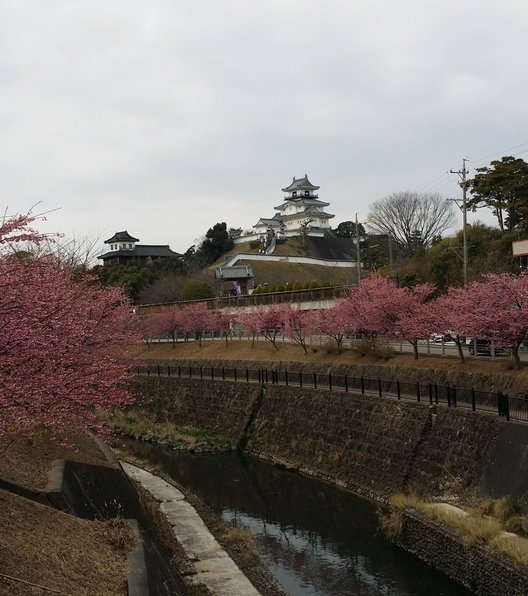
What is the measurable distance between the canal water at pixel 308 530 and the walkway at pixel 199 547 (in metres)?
1.45

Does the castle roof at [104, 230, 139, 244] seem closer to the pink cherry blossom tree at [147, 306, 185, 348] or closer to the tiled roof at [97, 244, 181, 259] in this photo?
the tiled roof at [97, 244, 181, 259]

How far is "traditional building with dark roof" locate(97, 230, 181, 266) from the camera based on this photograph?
90.5m

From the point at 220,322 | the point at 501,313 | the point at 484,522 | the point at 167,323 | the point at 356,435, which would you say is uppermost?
the point at 501,313

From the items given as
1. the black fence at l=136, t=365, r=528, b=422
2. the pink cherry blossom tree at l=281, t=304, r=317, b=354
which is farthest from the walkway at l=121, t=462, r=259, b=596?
the pink cherry blossom tree at l=281, t=304, r=317, b=354

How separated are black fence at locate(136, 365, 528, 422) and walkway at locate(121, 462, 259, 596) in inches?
328

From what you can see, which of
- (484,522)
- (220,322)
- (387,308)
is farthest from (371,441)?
(220,322)

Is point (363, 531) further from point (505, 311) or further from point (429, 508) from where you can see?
point (505, 311)

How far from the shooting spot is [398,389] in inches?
864

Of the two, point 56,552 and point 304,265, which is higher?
point 304,265

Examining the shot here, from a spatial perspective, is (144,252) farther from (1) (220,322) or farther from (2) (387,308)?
(2) (387,308)

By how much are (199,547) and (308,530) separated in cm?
429

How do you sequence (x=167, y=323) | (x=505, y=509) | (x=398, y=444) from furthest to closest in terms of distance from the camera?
(x=167, y=323) → (x=398, y=444) → (x=505, y=509)

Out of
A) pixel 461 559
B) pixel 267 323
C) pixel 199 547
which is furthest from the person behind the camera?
pixel 267 323

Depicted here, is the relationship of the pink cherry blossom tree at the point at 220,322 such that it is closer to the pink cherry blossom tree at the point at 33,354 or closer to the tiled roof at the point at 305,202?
the pink cherry blossom tree at the point at 33,354
